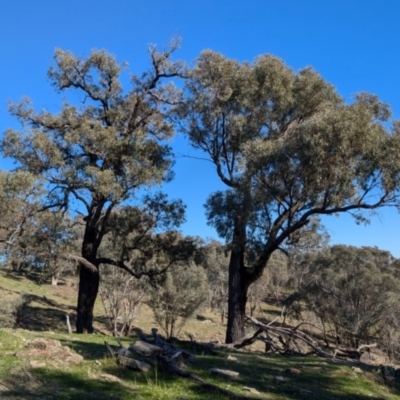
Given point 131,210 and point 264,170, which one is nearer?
point 264,170

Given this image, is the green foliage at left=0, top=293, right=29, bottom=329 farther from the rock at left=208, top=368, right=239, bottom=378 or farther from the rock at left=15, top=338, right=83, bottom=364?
the rock at left=208, top=368, right=239, bottom=378

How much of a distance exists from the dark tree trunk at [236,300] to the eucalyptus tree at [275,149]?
39 millimetres

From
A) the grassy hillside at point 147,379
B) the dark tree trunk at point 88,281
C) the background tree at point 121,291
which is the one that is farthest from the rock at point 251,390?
the background tree at point 121,291

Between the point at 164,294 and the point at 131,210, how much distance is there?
1301cm

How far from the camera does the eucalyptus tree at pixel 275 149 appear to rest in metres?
14.8

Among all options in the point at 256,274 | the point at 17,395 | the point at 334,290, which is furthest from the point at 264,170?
the point at 334,290

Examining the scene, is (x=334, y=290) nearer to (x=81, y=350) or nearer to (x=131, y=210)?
(x=131, y=210)

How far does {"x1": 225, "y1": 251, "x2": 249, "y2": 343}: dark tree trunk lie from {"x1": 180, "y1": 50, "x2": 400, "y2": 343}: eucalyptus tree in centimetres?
4

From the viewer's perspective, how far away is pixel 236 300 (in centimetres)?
1731

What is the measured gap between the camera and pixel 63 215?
1878cm

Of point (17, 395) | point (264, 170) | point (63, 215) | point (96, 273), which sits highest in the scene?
point (264, 170)

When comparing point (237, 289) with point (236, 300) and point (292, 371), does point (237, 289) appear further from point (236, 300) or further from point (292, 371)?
point (292, 371)

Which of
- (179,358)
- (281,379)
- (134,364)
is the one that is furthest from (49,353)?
(281,379)

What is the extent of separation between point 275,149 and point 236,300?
20.0ft
